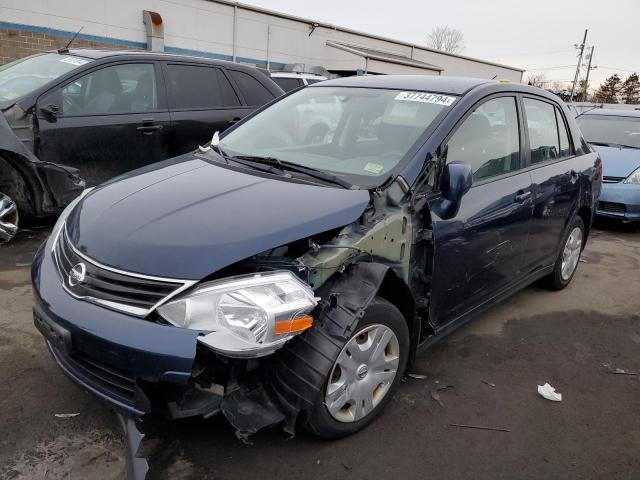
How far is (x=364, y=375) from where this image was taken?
242 cm

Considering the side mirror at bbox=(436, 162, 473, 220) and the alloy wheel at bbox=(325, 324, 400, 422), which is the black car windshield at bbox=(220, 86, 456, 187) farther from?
the alloy wheel at bbox=(325, 324, 400, 422)

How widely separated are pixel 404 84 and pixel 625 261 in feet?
13.4

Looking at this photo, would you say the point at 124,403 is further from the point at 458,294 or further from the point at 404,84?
the point at 404,84

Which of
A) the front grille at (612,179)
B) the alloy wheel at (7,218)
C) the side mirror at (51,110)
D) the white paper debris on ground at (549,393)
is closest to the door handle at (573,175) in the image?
the white paper debris on ground at (549,393)

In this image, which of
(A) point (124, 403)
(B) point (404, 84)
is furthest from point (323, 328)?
(B) point (404, 84)

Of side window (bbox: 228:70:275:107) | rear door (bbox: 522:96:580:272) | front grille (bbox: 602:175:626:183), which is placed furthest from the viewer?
front grille (bbox: 602:175:626:183)

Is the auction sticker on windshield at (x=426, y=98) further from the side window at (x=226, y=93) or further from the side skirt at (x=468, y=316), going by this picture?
the side window at (x=226, y=93)

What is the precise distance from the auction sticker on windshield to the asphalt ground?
1.62 meters

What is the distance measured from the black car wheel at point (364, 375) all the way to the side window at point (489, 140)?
1.07 metres

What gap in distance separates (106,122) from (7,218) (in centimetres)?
126

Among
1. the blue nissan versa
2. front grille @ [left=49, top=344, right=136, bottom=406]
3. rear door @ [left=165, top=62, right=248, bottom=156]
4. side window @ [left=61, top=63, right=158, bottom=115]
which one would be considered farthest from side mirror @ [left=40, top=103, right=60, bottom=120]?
front grille @ [left=49, top=344, right=136, bottom=406]

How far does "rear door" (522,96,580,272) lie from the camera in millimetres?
3648

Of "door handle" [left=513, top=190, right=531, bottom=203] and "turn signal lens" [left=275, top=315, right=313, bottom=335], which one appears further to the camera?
"door handle" [left=513, top=190, right=531, bottom=203]

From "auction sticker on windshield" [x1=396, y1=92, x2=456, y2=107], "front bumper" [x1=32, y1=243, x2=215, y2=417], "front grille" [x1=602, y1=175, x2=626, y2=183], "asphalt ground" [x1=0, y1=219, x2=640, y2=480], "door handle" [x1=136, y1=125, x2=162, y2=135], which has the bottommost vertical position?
"asphalt ground" [x1=0, y1=219, x2=640, y2=480]
